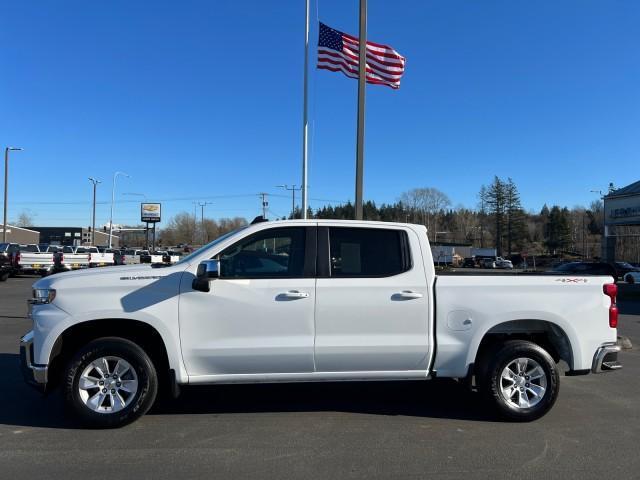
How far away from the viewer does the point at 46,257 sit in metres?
30.8

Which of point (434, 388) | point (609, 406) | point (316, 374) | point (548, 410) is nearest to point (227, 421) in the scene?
point (316, 374)

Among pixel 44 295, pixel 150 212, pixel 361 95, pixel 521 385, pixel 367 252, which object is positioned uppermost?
pixel 150 212

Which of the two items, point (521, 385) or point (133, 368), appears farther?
point (521, 385)

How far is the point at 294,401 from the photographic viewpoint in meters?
6.19

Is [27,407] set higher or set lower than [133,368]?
lower

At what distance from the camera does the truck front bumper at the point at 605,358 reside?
562 centimetres

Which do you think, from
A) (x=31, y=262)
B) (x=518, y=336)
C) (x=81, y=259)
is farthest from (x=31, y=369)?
(x=81, y=259)

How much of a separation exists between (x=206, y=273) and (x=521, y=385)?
3312 millimetres

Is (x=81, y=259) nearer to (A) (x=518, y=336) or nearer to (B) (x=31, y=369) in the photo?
(B) (x=31, y=369)

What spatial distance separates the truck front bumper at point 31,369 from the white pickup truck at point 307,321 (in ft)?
0.05

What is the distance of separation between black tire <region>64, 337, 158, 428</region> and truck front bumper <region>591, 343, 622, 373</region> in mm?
4409

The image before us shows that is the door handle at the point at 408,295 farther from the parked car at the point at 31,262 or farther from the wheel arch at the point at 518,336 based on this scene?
the parked car at the point at 31,262

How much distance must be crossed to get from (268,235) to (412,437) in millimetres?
2348

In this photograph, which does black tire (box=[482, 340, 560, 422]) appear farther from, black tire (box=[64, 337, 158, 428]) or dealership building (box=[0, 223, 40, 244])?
dealership building (box=[0, 223, 40, 244])
